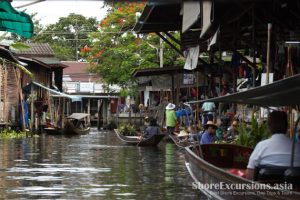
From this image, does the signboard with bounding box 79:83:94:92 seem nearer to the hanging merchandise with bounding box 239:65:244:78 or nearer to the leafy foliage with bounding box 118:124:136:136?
the leafy foliage with bounding box 118:124:136:136

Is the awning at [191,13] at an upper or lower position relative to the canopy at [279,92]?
upper

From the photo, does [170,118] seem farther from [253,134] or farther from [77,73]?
→ [77,73]

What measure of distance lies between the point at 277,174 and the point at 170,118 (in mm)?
18800

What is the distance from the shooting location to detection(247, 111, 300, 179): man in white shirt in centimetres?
745

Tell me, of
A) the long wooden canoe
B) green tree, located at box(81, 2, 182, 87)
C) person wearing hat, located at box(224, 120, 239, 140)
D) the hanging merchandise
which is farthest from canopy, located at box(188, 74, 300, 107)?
green tree, located at box(81, 2, 182, 87)

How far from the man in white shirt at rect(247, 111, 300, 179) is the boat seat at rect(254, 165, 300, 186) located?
0.06 m

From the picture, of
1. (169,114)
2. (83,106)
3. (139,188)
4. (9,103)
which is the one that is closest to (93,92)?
(83,106)

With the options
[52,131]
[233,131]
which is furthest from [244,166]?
[52,131]

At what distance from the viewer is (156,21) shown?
60.3 ft

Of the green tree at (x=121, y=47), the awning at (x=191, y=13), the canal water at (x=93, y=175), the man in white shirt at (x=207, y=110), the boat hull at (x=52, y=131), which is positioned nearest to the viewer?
the canal water at (x=93, y=175)

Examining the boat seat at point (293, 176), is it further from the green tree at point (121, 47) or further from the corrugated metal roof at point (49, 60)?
the corrugated metal roof at point (49, 60)

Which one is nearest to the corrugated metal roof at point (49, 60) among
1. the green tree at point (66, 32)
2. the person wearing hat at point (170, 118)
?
the green tree at point (66, 32)

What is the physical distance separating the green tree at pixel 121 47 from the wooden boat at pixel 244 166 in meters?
22.1

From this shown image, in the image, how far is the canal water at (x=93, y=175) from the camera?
11.3 meters
